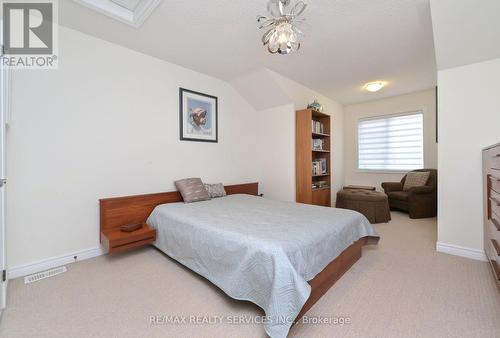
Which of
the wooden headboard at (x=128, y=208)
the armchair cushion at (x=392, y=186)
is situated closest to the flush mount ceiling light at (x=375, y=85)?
the armchair cushion at (x=392, y=186)

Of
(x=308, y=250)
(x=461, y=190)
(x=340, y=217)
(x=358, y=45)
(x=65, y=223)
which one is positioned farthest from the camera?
(x=358, y=45)

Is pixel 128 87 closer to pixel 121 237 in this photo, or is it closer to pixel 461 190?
pixel 121 237

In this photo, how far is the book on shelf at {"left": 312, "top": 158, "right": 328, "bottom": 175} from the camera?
388cm

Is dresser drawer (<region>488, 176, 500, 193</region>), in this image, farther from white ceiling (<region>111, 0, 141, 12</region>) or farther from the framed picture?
white ceiling (<region>111, 0, 141, 12</region>)

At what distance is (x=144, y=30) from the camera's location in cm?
226

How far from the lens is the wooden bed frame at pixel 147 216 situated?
1.62m

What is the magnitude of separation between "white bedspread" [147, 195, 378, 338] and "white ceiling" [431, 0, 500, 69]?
1.89 meters

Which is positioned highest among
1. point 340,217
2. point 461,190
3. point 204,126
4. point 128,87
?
point 128,87

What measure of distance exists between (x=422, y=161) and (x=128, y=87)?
Result: 519 centimetres

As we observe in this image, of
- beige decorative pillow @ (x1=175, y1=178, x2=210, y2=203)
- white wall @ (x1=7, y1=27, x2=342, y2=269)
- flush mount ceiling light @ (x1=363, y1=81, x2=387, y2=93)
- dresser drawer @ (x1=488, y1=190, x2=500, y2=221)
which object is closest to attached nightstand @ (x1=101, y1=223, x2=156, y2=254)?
white wall @ (x1=7, y1=27, x2=342, y2=269)

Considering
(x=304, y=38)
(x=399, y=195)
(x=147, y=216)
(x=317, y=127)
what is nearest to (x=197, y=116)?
(x=147, y=216)

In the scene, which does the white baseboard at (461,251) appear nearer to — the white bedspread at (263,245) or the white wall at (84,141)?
the white bedspread at (263,245)

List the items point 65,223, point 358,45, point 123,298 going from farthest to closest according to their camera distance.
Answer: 1. point 358,45
2. point 65,223
3. point 123,298

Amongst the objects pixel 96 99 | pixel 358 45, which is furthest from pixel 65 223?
pixel 358 45
